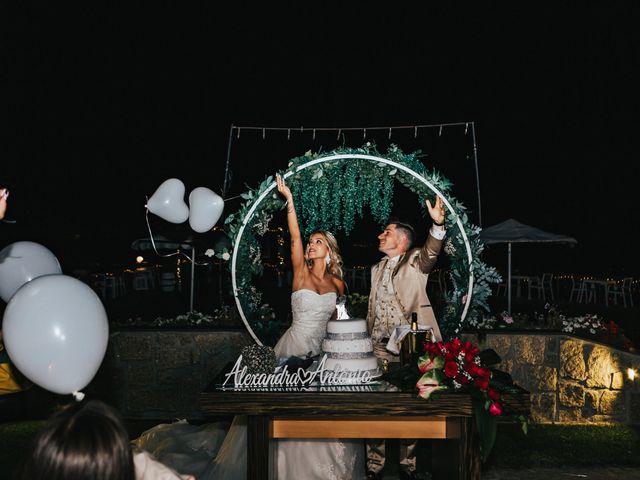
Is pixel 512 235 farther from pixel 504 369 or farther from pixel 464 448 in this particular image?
pixel 464 448

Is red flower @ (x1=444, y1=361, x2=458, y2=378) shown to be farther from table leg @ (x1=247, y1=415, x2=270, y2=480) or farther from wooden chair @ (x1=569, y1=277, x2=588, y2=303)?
wooden chair @ (x1=569, y1=277, x2=588, y2=303)

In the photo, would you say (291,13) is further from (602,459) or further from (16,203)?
(602,459)

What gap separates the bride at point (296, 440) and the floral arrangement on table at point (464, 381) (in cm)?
98

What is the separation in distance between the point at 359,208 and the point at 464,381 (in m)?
2.64

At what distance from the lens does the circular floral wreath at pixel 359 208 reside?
5191 millimetres

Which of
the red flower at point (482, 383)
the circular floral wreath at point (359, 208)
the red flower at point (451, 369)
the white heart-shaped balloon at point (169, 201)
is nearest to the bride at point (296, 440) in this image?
the circular floral wreath at point (359, 208)

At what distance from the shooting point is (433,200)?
17.3ft

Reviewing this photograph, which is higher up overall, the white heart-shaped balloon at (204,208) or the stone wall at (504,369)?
the white heart-shaped balloon at (204,208)

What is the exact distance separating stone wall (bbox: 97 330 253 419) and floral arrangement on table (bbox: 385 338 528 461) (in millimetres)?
3166

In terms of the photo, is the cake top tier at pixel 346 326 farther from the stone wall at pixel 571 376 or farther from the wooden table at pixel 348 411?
the stone wall at pixel 571 376

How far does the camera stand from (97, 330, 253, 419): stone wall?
6.48 metres

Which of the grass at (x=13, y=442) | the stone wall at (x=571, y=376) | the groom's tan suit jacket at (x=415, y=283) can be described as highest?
the groom's tan suit jacket at (x=415, y=283)

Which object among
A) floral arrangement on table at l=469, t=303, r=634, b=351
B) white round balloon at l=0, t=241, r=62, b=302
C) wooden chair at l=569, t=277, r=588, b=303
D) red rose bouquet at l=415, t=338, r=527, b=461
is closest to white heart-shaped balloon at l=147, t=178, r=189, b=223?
white round balloon at l=0, t=241, r=62, b=302

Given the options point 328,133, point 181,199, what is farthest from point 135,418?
point 328,133
